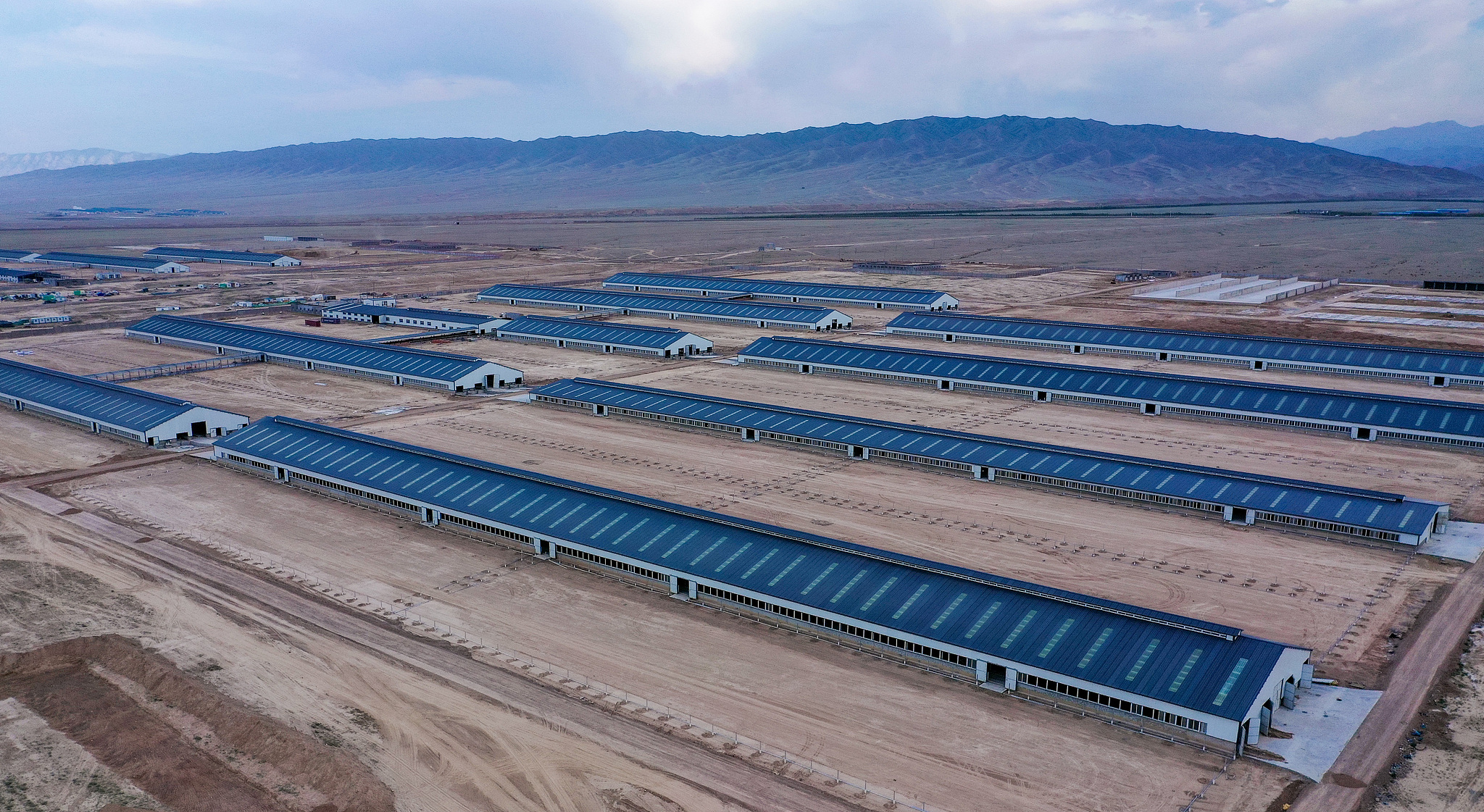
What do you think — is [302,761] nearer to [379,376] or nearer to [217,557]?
[217,557]

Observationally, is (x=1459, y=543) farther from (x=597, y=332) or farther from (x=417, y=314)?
(x=417, y=314)

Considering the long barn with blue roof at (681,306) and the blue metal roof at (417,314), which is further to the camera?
the long barn with blue roof at (681,306)

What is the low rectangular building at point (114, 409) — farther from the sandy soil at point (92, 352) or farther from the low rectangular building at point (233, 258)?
the low rectangular building at point (233, 258)

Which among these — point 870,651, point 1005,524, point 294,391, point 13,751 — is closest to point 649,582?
point 870,651

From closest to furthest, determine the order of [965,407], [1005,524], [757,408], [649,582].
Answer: [649,582] < [1005,524] < [757,408] < [965,407]

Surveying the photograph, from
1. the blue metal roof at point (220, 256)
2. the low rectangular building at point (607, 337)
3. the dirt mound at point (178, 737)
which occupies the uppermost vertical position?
the blue metal roof at point (220, 256)

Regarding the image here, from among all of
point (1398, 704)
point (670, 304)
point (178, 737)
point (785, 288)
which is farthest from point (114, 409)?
point (785, 288)

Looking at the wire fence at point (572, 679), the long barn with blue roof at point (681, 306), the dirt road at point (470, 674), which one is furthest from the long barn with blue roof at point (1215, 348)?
the dirt road at point (470, 674)
